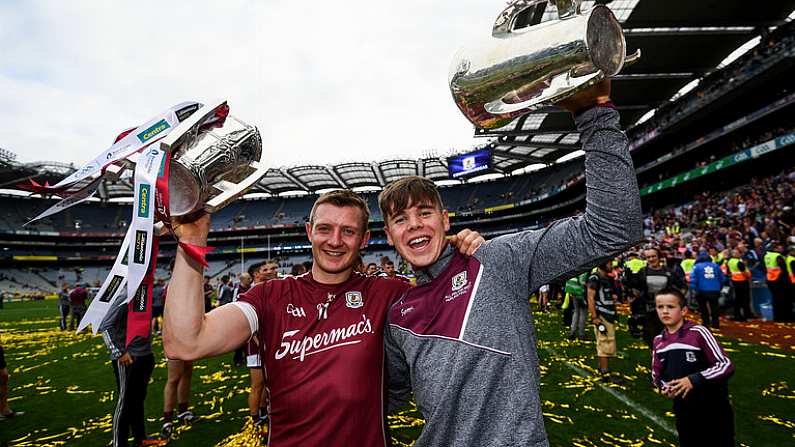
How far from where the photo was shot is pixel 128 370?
14.9ft

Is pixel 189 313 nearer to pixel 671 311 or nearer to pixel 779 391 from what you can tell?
pixel 671 311

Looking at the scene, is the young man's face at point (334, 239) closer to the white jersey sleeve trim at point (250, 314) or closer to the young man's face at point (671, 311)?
the white jersey sleeve trim at point (250, 314)

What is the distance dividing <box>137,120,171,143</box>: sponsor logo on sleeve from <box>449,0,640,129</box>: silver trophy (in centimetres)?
114

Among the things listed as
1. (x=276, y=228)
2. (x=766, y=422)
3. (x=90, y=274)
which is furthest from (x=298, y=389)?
(x=90, y=274)

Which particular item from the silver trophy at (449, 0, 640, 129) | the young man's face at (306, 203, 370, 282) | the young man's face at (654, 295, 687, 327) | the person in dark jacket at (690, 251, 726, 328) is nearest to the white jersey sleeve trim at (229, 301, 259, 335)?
the young man's face at (306, 203, 370, 282)

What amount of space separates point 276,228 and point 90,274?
24093 millimetres

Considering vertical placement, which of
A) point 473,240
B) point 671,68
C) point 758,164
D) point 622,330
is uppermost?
point 671,68

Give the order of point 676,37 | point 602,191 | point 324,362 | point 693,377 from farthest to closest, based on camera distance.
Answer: point 676,37
point 693,377
point 324,362
point 602,191

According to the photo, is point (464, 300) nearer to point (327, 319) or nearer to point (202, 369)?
point (327, 319)

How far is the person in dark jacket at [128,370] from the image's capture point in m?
4.46

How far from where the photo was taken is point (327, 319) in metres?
1.98

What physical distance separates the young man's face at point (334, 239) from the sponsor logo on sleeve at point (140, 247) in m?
0.69

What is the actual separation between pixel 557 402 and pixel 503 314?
189 inches

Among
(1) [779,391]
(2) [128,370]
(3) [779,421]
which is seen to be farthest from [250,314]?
(1) [779,391]
